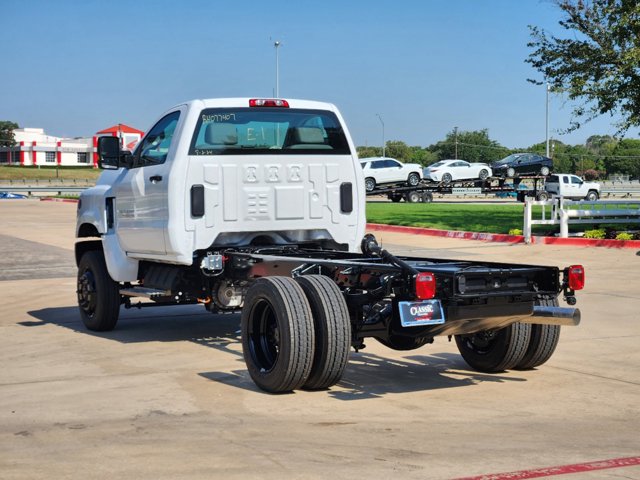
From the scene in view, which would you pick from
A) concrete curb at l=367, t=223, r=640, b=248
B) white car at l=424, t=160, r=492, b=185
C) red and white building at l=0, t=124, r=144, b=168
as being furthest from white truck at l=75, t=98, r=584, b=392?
red and white building at l=0, t=124, r=144, b=168

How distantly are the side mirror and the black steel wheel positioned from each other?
3857 centimetres

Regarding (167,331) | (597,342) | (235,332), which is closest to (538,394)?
(597,342)

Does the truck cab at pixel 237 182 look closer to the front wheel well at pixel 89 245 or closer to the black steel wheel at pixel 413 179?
the front wheel well at pixel 89 245

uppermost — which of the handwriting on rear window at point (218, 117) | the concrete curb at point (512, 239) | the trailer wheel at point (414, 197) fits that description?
the handwriting on rear window at point (218, 117)

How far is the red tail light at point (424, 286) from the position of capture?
273 inches

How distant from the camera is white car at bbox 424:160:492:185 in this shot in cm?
5228

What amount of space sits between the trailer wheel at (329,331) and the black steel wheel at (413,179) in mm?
41467

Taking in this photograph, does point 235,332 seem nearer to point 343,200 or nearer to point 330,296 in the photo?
point 343,200

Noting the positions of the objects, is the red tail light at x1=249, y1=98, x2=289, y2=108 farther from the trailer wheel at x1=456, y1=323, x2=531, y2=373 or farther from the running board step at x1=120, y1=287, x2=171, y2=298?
the trailer wheel at x1=456, y1=323, x2=531, y2=373

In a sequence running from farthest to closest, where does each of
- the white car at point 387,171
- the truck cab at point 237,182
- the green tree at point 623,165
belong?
1. the green tree at point 623,165
2. the white car at point 387,171
3. the truck cab at point 237,182

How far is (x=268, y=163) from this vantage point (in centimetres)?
966

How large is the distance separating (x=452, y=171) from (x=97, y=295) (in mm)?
42880

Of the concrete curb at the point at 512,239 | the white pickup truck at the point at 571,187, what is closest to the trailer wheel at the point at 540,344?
the concrete curb at the point at 512,239

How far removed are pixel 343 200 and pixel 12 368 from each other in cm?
367
